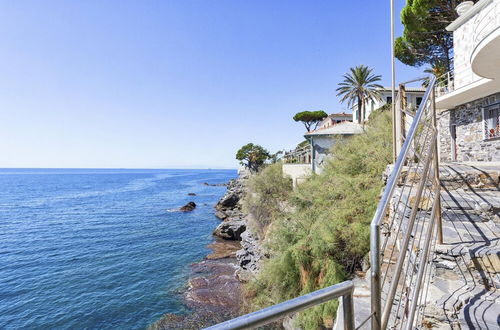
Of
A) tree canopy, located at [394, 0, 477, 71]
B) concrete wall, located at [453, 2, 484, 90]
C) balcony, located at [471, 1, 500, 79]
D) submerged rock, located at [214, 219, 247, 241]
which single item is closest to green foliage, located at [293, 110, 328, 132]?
tree canopy, located at [394, 0, 477, 71]

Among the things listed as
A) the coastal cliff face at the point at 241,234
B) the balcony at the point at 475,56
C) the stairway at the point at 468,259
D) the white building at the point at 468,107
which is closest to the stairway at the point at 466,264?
the stairway at the point at 468,259

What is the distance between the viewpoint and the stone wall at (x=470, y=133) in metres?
10.6

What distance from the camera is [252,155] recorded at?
1889 inches

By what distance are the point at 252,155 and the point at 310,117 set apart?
1256 centimetres

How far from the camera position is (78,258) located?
19.0 meters

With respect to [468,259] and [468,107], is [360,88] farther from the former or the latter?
[468,259]

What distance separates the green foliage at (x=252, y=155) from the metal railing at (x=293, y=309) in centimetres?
4393

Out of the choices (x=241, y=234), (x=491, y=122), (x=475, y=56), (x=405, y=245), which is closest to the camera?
(x=405, y=245)

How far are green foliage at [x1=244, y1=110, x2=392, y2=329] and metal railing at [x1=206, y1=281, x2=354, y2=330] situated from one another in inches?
253

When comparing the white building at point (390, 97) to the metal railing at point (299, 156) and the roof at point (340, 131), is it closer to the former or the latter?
the roof at point (340, 131)

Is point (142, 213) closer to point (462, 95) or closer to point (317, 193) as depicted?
point (317, 193)

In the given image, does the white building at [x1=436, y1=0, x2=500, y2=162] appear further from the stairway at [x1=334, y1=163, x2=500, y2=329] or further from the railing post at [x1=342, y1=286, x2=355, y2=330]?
the railing post at [x1=342, y1=286, x2=355, y2=330]

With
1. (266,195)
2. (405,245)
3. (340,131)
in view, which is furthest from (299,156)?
(405,245)

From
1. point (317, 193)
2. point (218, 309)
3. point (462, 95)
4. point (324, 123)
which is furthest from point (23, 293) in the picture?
point (324, 123)
